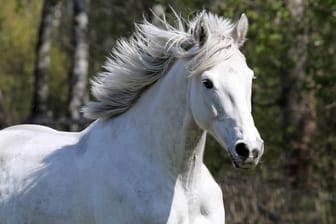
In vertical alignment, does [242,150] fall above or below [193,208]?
above

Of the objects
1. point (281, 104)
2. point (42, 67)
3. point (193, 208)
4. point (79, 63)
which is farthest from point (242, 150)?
point (42, 67)

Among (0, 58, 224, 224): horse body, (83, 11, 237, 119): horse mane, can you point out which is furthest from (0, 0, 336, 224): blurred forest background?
(0, 58, 224, 224): horse body

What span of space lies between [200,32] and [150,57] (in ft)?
1.62

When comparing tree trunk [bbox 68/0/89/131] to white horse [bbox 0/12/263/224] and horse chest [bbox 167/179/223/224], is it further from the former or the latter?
horse chest [bbox 167/179/223/224]

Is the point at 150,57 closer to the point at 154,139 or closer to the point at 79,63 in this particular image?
the point at 154,139

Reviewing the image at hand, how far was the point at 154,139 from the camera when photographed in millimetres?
6039

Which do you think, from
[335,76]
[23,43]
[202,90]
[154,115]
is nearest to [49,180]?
[154,115]

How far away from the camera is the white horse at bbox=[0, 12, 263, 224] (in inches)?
220

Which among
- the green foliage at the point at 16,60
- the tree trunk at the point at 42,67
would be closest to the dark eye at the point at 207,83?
the tree trunk at the point at 42,67

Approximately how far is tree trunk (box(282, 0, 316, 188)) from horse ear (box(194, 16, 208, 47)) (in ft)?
22.4

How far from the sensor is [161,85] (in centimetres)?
611

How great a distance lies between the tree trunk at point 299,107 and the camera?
13023 mm

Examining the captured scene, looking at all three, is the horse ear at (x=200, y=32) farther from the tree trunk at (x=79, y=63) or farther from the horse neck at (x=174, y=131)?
the tree trunk at (x=79, y=63)

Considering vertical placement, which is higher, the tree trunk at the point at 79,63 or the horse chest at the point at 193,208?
the tree trunk at the point at 79,63
